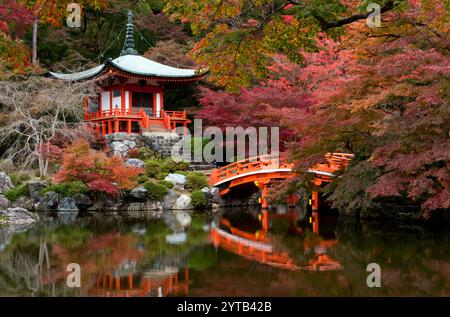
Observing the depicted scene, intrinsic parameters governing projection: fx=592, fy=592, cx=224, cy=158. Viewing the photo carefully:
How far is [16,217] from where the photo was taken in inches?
576

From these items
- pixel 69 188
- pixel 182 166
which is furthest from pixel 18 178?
pixel 182 166

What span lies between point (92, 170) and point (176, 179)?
2799 mm

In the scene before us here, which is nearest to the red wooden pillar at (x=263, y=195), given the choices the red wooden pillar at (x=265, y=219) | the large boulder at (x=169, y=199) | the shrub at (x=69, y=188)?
the red wooden pillar at (x=265, y=219)

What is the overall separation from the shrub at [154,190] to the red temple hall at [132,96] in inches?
184

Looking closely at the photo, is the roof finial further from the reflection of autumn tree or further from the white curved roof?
the reflection of autumn tree

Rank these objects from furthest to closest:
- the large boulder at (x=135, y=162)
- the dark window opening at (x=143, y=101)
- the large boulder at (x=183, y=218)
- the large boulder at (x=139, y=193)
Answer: the dark window opening at (x=143, y=101) < the large boulder at (x=135, y=162) < the large boulder at (x=139, y=193) < the large boulder at (x=183, y=218)

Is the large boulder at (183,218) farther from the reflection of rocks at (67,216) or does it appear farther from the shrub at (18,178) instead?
the shrub at (18,178)

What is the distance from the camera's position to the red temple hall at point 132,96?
2228 centimetres

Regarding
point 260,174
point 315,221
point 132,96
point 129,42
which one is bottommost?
point 315,221

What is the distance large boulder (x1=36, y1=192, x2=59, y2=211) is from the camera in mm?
17156

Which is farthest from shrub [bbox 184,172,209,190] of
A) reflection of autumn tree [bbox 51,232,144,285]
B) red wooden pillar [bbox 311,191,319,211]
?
reflection of autumn tree [bbox 51,232,144,285]

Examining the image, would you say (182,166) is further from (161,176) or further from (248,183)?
(248,183)
